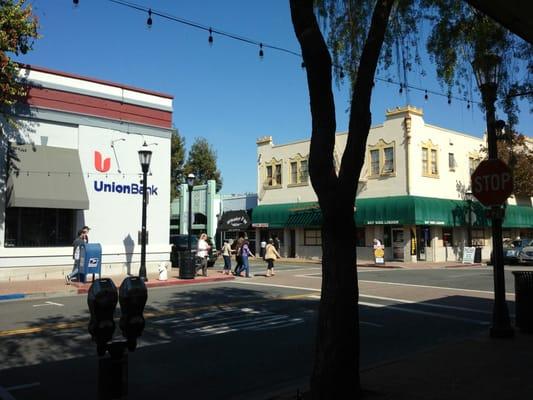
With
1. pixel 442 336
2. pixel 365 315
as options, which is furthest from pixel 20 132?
pixel 442 336

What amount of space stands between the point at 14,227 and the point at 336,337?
55.3 feet

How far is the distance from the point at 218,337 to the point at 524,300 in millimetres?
5222

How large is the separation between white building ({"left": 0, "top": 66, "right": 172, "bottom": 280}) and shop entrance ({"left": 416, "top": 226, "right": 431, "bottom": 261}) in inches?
681

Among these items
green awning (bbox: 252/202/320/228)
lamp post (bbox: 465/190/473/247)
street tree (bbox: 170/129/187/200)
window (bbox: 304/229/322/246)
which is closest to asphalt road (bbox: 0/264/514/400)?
lamp post (bbox: 465/190/473/247)

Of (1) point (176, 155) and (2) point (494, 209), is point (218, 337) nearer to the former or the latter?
(2) point (494, 209)

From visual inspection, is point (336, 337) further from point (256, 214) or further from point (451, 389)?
point (256, 214)

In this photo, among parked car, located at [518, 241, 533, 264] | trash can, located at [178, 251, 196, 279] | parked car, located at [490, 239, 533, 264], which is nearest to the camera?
trash can, located at [178, 251, 196, 279]

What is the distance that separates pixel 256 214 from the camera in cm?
4200

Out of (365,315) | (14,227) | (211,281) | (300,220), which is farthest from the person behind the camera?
(300,220)

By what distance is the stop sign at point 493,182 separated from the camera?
28.4 ft

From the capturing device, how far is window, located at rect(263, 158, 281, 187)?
135 ft

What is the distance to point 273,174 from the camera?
1638 inches

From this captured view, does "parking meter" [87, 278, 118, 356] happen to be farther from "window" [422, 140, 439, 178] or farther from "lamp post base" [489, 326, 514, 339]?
"window" [422, 140, 439, 178]

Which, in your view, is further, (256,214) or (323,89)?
(256,214)
